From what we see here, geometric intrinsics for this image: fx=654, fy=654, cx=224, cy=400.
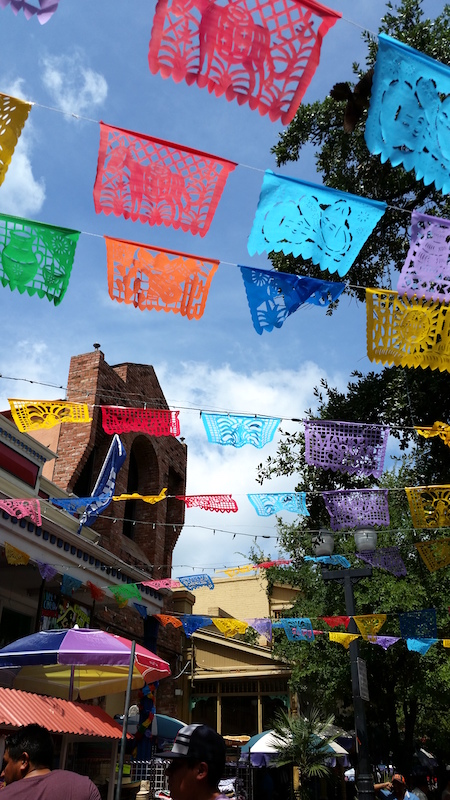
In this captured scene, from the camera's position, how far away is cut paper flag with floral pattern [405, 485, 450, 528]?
30.6 feet

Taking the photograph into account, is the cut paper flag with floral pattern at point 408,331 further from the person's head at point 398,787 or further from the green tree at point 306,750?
the green tree at point 306,750

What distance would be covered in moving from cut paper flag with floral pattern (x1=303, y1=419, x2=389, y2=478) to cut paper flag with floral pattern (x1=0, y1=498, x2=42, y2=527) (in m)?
3.92

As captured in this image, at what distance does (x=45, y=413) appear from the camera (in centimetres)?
866

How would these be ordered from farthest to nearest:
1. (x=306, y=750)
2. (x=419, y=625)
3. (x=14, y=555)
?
(x=306, y=750) → (x=419, y=625) → (x=14, y=555)

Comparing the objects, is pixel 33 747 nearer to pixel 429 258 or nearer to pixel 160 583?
pixel 429 258

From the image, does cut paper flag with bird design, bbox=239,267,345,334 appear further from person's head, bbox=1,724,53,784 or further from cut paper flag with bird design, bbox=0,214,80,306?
person's head, bbox=1,724,53,784

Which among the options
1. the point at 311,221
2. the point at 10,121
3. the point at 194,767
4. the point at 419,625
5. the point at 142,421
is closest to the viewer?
the point at 194,767

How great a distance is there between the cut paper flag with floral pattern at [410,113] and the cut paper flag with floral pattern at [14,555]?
282 inches

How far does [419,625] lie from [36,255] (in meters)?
10.4

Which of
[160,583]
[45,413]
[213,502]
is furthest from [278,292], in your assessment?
[160,583]

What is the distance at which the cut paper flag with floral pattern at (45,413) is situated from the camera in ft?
28.1

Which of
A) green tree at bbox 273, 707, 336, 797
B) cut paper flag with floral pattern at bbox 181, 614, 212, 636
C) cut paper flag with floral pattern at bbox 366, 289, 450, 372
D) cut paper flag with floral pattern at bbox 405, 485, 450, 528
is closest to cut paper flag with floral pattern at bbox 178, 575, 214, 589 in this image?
cut paper flag with floral pattern at bbox 181, 614, 212, 636

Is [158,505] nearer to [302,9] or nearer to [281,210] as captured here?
[281,210]

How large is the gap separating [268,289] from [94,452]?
9.58m
